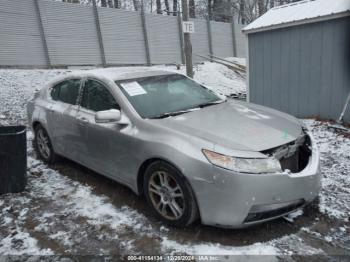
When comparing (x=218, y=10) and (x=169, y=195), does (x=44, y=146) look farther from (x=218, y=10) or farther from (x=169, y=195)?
(x=218, y=10)

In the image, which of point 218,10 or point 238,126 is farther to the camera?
→ point 218,10

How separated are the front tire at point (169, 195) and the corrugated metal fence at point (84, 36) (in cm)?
1058

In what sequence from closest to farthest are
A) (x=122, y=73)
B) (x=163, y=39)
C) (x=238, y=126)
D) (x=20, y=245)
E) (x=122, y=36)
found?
(x=20, y=245) → (x=238, y=126) → (x=122, y=73) → (x=122, y=36) → (x=163, y=39)

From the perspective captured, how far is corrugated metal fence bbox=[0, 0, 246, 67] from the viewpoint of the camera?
12.4 m

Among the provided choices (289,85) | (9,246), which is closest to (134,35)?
(289,85)

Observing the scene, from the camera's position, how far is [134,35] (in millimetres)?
16656

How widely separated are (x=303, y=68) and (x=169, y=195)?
580 centimetres

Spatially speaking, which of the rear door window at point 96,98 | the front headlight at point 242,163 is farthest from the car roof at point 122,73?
the front headlight at point 242,163

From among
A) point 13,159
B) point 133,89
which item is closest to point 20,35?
point 13,159

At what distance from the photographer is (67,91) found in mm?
5039

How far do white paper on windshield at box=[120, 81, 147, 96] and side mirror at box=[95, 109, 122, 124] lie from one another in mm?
382

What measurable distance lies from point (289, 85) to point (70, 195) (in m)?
5.93

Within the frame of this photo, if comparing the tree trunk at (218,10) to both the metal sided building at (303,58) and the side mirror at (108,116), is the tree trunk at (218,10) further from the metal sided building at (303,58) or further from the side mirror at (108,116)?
the side mirror at (108,116)

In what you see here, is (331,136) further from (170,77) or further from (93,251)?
(93,251)
